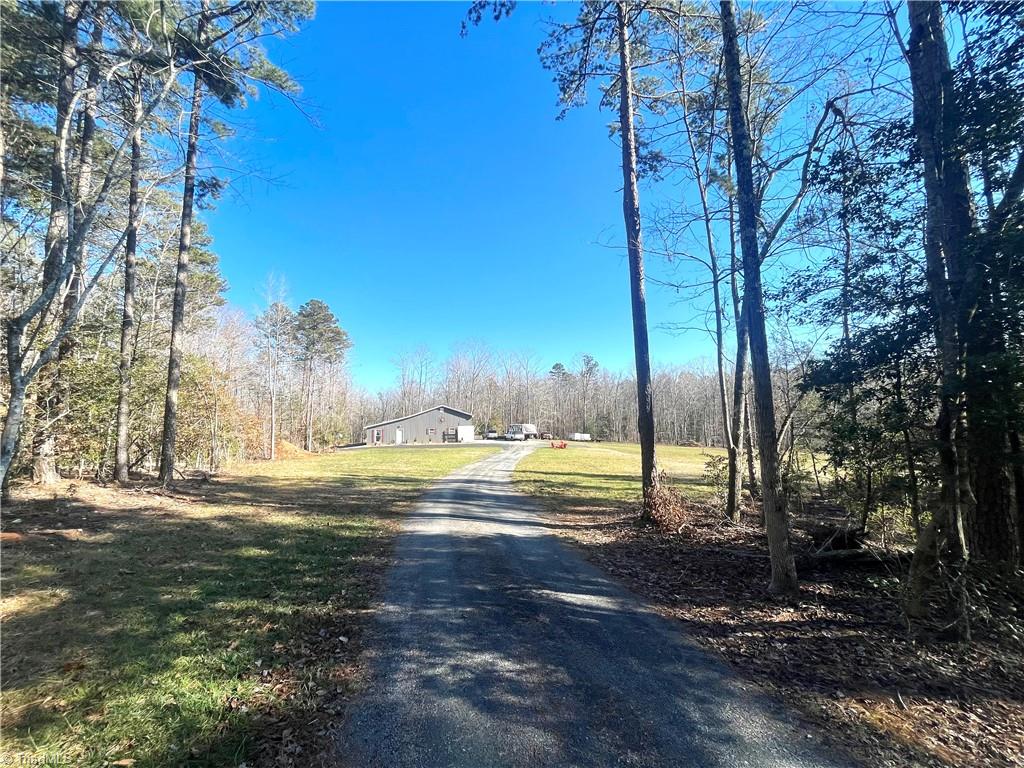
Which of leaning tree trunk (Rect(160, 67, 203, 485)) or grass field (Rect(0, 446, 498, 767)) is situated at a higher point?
leaning tree trunk (Rect(160, 67, 203, 485))

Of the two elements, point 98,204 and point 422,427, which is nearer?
point 98,204

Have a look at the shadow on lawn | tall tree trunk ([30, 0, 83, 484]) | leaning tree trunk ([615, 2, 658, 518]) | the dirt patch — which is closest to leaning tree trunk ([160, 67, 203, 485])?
tall tree trunk ([30, 0, 83, 484])

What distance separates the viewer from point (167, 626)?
3.78 meters

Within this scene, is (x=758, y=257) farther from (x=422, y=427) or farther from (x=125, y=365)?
(x=422, y=427)

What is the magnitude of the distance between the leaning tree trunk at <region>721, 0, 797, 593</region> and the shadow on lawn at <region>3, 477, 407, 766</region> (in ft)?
15.2

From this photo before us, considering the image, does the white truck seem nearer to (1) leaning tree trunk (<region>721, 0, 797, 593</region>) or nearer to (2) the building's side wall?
(2) the building's side wall

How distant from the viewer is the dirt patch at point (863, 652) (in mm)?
2500

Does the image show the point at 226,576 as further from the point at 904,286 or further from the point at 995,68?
the point at 995,68

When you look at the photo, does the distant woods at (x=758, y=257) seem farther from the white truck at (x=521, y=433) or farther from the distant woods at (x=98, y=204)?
the white truck at (x=521, y=433)

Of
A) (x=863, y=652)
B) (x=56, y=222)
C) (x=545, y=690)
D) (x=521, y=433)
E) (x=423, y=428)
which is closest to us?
(x=545, y=690)

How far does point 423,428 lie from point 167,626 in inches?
1861

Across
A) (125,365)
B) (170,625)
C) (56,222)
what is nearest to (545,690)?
(170,625)

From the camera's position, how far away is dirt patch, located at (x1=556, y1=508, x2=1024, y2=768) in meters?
2.50

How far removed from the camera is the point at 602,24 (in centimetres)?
868
